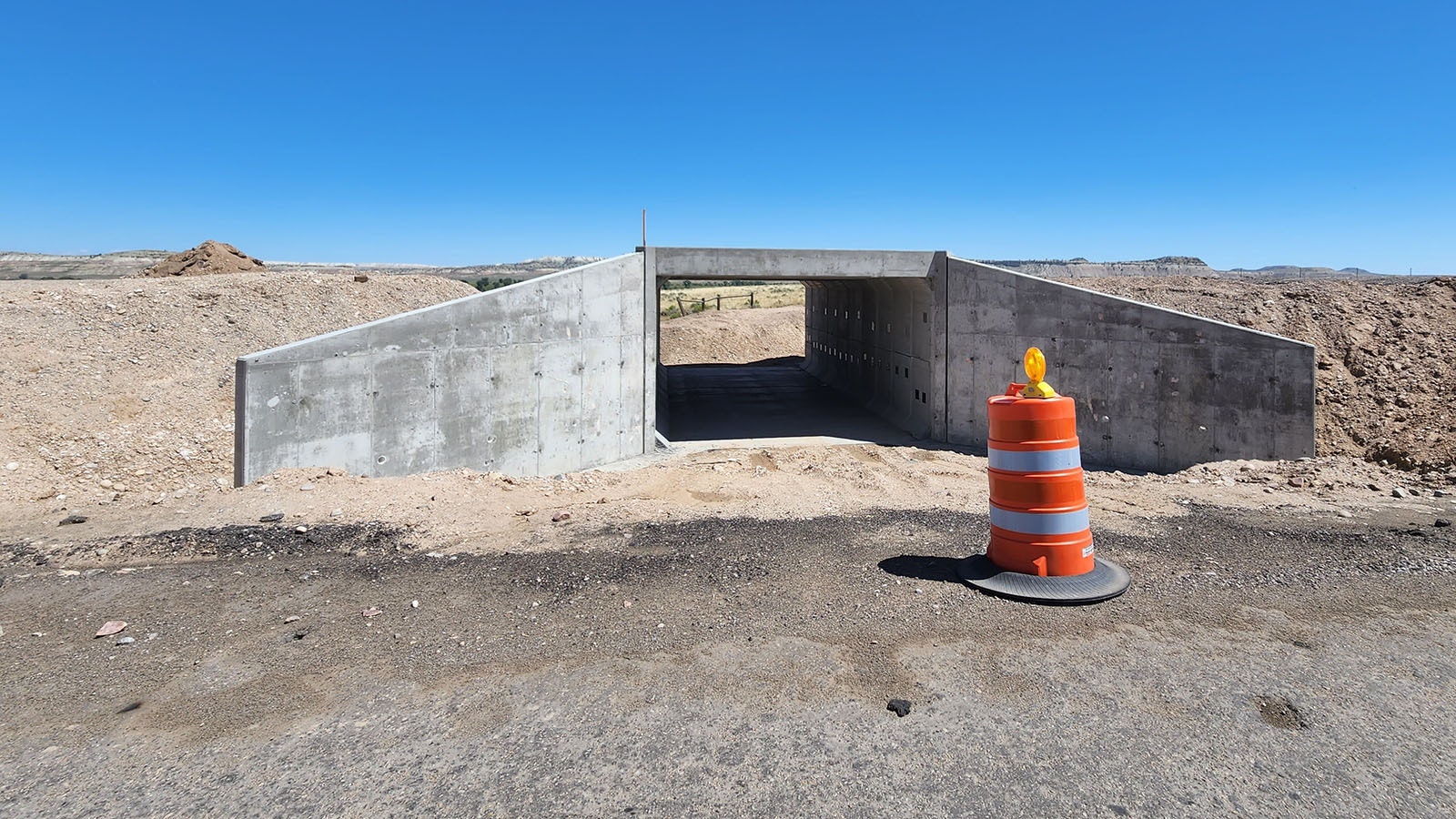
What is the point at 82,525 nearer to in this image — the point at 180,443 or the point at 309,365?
the point at 309,365

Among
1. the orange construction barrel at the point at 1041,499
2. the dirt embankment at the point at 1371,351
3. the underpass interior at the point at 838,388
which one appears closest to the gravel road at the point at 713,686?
the orange construction barrel at the point at 1041,499

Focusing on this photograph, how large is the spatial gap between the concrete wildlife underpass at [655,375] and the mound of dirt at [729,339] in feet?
53.2

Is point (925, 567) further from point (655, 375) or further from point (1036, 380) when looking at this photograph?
point (655, 375)

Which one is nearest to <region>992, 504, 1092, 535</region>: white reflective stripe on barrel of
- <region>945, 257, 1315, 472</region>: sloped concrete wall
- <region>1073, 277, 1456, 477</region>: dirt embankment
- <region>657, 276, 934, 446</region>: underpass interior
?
<region>1073, 277, 1456, 477</region>: dirt embankment

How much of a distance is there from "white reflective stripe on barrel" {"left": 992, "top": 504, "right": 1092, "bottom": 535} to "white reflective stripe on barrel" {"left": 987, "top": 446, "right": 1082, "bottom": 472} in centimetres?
33

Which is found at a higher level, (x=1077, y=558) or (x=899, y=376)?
(x=899, y=376)

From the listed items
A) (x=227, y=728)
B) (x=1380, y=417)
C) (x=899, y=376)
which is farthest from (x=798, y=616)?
(x=899, y=376)

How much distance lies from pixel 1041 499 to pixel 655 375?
10064mm

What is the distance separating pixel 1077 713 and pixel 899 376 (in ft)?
49.7

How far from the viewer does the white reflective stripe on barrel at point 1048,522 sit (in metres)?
5.93

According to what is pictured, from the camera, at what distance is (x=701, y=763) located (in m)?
3.67

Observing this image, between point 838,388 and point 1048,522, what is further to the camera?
point 838,388

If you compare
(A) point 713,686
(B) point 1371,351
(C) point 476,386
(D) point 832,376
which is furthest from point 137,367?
(B) point 1371,351

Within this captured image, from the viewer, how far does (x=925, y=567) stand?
6.34m
